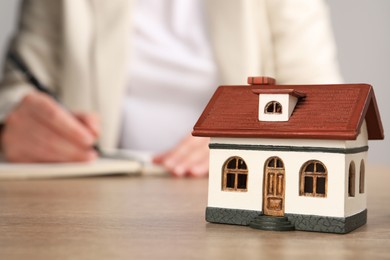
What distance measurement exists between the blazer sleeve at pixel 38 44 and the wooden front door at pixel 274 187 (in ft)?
3.49

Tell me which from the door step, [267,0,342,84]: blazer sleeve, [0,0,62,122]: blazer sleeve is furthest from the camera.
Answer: [0,0,62,122]: blazer sleeve

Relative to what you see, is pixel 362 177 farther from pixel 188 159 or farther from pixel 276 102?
pixel 188 159

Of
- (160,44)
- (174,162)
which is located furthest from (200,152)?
(160,44)

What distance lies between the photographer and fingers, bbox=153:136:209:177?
4.08 feet

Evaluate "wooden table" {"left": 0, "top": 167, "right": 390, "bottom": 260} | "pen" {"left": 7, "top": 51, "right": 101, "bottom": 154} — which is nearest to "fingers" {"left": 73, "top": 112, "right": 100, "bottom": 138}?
"pen" {"left": 7, "top": 51, "right": 101, "bottom": 154}

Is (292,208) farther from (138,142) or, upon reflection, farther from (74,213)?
(138,142)

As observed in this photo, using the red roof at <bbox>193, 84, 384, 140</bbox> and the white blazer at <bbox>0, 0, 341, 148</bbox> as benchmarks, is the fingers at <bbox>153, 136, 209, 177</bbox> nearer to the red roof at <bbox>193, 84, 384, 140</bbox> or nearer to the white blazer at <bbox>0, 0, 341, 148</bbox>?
the white blazer at <bbox>0, 0, 341, 148</bbox>

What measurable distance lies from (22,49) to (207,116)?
3.58ft

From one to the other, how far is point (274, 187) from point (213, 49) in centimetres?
96

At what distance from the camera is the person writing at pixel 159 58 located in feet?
4.96

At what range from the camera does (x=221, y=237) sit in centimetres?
56

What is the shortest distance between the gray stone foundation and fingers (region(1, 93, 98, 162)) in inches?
27.3

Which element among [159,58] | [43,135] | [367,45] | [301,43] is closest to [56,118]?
[43,135]

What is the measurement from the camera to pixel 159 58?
1.59m
